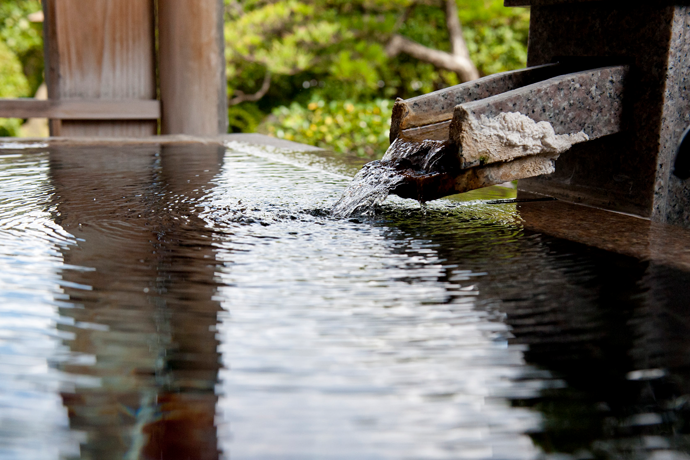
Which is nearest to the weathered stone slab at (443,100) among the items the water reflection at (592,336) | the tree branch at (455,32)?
the water reflection at (592,336)

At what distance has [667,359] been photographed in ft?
2.96

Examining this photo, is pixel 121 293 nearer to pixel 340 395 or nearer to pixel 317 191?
pixel 340 395

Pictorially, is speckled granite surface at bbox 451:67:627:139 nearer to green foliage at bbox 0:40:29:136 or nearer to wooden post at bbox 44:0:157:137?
wooden post at bbox 44:0:157:137

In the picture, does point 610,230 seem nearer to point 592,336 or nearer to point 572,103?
point 572,103

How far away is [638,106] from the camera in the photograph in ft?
6.77

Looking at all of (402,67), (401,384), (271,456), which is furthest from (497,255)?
(402,67)

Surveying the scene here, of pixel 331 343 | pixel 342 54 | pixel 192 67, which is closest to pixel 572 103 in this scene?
pixel 331 343

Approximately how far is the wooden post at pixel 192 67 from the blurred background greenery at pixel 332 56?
2.81 meters

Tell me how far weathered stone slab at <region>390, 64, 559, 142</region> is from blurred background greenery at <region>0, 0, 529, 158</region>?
513cm

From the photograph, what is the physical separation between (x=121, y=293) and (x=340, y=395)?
55 cm

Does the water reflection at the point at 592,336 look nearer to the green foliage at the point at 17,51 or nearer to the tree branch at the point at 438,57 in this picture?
the tree branch at the point at 438,57

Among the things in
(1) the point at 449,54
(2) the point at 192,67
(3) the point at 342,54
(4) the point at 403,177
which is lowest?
(4) the point at 403,177

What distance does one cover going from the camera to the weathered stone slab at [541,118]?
5.94ft

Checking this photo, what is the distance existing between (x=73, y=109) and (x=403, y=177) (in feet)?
11.0
